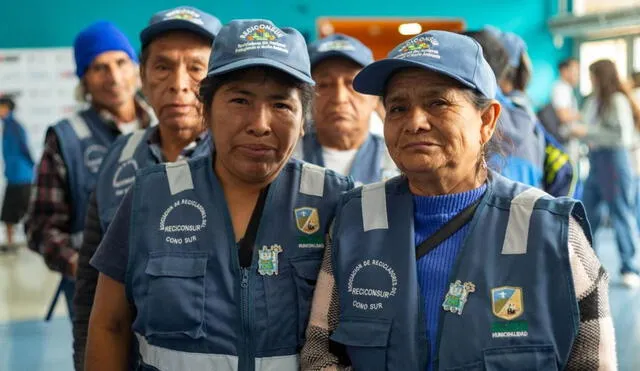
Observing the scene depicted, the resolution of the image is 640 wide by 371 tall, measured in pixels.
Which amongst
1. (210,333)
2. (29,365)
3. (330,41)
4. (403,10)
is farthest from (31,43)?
(210,333)

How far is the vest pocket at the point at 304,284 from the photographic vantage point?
5.49ft

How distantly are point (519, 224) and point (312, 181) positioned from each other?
507 millimetres

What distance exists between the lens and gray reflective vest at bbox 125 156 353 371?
1.64 m

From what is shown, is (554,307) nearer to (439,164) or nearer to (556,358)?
(556,358)

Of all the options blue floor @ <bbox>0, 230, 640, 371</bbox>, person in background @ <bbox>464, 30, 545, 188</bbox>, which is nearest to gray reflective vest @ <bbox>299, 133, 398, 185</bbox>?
person in background @ <bbox>464, 30, 545, 188</bbox>

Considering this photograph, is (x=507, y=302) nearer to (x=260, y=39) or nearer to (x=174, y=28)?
(x=260, y=39)

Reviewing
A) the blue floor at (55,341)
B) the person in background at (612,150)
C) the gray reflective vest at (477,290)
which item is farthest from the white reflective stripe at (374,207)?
the person in background at (612,150)

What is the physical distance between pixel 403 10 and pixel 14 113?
551cm

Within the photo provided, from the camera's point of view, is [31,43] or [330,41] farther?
[31,43]

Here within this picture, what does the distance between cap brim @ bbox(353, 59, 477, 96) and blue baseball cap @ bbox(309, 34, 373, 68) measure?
2.70 ft

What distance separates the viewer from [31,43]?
30.9 feet

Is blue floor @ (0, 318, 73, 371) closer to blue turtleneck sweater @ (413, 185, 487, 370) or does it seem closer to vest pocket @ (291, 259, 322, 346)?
vest pocket @ (291, 259, 322, 346)

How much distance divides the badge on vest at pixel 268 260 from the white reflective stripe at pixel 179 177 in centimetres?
25

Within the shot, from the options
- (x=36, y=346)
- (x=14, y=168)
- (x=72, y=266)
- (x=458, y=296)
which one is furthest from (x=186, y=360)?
(x=14, y=168)
